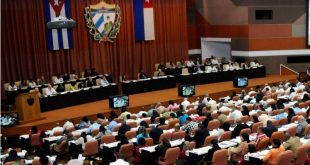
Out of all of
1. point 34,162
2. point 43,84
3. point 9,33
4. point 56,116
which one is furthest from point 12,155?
point 9,33

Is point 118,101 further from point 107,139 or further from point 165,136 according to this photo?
point 165,136

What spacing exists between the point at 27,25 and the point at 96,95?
5.07m

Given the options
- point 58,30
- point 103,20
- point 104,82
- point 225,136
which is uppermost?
point 103,20

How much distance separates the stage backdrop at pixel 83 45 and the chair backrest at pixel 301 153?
15.4 metres

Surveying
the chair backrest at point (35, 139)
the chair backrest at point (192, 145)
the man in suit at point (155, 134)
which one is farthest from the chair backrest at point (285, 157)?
the chair backrest at point (35, 139)

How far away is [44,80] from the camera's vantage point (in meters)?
21.9

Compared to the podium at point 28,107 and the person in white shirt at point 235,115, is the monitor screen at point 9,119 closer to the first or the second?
the podium at point 28,107

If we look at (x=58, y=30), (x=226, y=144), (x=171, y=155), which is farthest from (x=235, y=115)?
(x=58, y=30)

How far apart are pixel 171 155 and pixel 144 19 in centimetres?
1689

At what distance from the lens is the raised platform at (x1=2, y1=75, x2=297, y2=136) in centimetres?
1667

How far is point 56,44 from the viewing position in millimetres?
22938

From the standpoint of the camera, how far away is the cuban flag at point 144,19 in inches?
1020

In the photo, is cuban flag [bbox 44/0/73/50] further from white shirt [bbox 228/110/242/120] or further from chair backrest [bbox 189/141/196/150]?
chair backrest [bbox 189/141/196/150]

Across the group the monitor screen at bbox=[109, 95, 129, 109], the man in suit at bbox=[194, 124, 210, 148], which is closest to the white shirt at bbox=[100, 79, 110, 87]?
the monitor screen at bbox=[109, 95, 129, 109]
